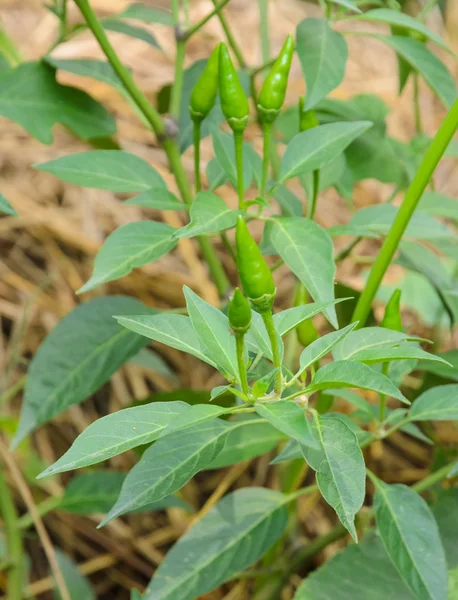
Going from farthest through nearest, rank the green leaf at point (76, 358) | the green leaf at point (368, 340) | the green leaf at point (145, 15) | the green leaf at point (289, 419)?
the green leaf at point (145, 15) → the green leaf at point (76, 358) → the green leaf at point (368, 340) → the green leaf at point (289, 419)

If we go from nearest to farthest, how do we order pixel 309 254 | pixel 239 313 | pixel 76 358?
pixel 239 313 < pixel 309 254 < pixel 76 358

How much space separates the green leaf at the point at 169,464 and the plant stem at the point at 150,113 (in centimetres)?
24

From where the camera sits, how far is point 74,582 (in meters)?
0.90

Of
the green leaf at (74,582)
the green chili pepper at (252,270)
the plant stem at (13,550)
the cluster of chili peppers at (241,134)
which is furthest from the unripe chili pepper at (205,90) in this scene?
the green leaf at (74,582)

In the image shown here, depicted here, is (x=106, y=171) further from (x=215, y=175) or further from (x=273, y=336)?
(x=273, y=336)

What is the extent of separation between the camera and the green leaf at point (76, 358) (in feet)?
2.24

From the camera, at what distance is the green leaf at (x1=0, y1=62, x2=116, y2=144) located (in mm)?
711

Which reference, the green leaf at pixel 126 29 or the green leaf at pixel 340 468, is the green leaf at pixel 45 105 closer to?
the green leaf at pixel 126 29

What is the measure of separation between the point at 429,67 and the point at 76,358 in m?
0.42

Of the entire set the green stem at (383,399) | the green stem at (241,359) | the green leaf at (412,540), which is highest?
the green stem at (241,359)

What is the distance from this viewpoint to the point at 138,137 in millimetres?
1401

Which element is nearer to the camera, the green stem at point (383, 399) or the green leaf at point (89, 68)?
the green stem at point (383, 399)

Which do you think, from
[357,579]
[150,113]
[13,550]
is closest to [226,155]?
[150,113]

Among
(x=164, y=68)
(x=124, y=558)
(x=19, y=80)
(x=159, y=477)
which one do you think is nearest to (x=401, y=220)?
(x=159, y=477)
